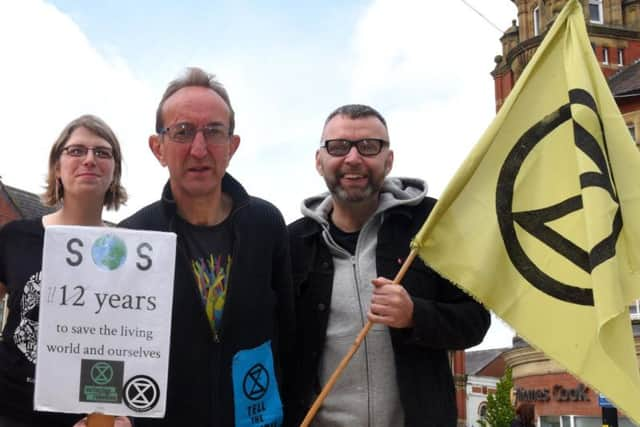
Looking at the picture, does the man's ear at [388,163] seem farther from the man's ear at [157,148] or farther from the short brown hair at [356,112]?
the man's ear at [157,148]

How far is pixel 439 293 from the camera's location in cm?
438

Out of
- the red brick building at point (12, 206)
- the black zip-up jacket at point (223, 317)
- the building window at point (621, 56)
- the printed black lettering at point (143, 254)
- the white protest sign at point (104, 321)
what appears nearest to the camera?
the white protest sign at point (104, 321)

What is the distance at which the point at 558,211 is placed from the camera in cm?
423

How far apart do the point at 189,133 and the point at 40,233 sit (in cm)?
91

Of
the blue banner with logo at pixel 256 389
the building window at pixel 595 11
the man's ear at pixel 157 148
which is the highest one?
the building window at pixel 595 11

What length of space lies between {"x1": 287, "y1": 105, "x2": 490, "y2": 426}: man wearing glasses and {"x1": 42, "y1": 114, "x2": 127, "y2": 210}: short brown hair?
942 millimetres

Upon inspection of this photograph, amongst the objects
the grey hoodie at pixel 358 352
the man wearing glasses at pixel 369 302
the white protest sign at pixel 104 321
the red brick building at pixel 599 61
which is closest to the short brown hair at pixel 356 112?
the man wearing glasses at pixel 369 302

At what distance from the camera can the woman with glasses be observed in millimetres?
3775

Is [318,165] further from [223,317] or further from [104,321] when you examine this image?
[104,321]

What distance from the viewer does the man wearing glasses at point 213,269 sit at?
11.3ft

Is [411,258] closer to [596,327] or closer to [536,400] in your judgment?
[596,327]

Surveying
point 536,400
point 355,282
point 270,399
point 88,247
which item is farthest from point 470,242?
point 536,400

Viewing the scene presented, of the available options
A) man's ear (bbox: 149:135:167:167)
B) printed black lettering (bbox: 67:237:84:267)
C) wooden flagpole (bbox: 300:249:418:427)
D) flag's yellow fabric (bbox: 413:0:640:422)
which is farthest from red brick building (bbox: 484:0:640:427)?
printed black lettering (bbox: 67:237:84:267)

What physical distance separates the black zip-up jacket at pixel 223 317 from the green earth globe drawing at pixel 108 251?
440 mm
